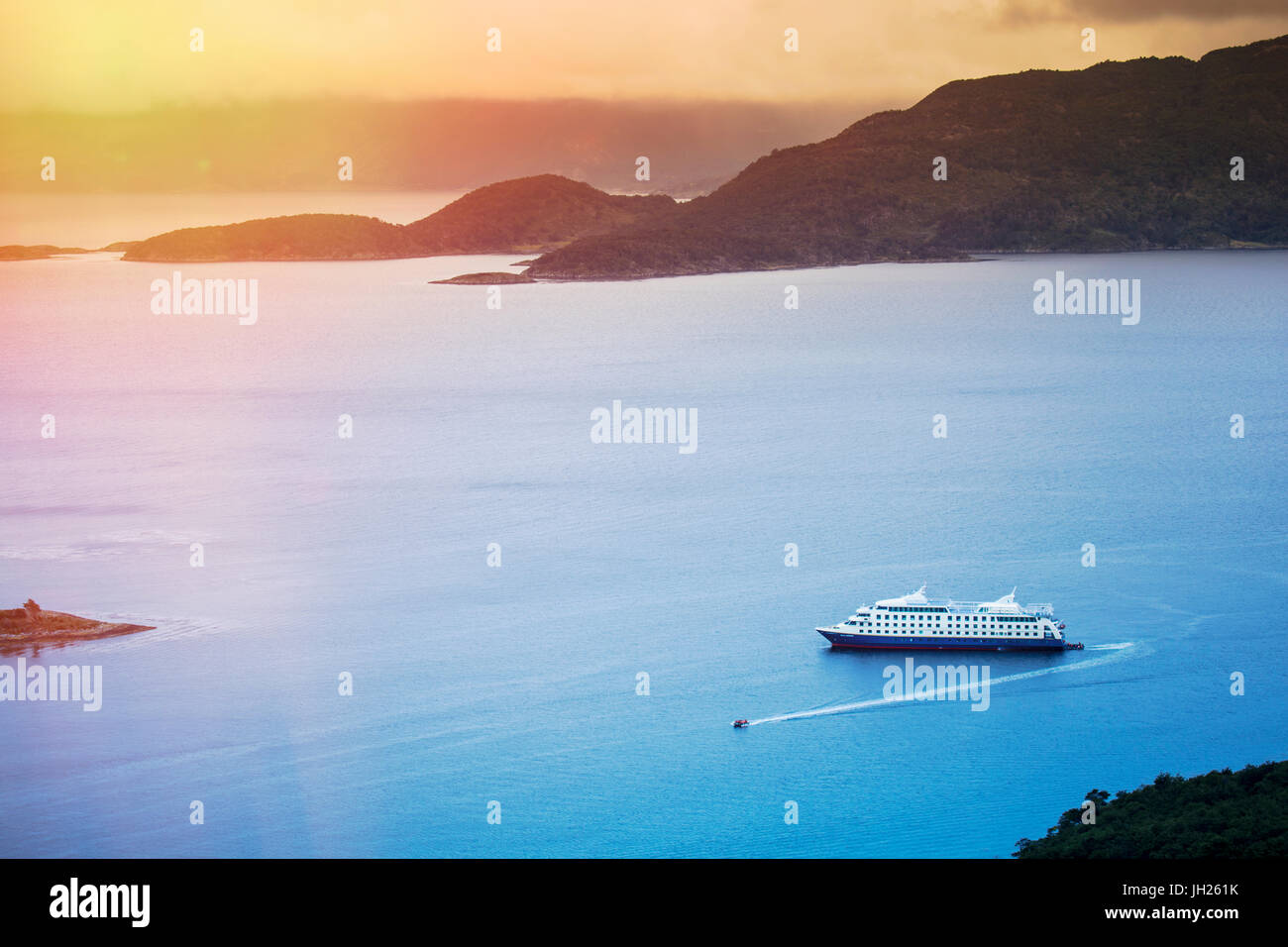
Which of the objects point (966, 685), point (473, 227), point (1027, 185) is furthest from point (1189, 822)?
point (473, 227)

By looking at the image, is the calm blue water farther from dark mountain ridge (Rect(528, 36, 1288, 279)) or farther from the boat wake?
dark mountain ridge (Rect(528, 36, 1288, 279))

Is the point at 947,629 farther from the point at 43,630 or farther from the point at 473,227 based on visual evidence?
the point at 473,227

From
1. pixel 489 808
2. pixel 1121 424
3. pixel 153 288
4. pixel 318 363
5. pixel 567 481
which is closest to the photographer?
pixel 489 808

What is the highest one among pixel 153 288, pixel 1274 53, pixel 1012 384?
pixel 1274 53

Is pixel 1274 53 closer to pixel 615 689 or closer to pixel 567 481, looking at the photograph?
pixel 567 481

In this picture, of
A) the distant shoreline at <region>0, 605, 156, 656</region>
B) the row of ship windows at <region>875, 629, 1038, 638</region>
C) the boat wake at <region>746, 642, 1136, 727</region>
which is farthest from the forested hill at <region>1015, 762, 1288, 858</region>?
the distant shoreline at <region>0, 605, 156, 656</region>

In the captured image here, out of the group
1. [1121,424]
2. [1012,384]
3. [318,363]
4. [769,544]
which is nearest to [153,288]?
[318,363]

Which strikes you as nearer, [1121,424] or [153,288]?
[1121,424]
